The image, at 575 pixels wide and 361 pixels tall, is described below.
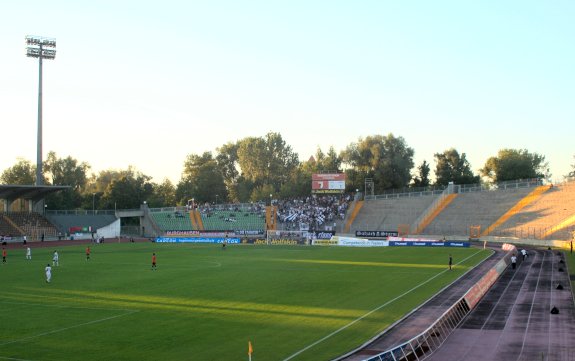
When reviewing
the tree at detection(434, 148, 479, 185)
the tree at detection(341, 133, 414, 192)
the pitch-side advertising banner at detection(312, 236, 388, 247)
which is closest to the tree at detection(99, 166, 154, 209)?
the tree at detection(341, 133, 414, 192)

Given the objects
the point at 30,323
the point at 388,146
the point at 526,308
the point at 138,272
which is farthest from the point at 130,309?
the point at 388,146

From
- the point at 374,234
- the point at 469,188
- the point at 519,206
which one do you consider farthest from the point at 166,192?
the point at 519,206

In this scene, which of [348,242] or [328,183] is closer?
[348,242]

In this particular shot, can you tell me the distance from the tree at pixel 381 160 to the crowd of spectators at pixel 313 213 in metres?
16.4

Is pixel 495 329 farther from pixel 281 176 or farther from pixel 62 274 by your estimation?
pixel 281 176

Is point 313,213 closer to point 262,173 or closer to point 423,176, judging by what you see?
point 423,176

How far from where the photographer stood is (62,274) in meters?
44.5

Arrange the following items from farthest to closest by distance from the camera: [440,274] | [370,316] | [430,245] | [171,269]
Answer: [430,245] < [171,269] < [440,274] < [370,316]

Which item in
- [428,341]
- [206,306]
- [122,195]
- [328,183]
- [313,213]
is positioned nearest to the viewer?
[428,341]

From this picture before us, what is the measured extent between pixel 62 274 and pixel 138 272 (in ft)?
18.5

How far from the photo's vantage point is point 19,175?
5433 inches

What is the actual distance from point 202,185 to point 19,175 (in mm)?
42989

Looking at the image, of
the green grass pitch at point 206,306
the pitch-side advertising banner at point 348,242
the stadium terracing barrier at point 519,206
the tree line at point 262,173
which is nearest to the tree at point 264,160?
the tree line at point 262,173

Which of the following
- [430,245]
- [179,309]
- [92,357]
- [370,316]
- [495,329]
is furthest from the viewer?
[430,245]
